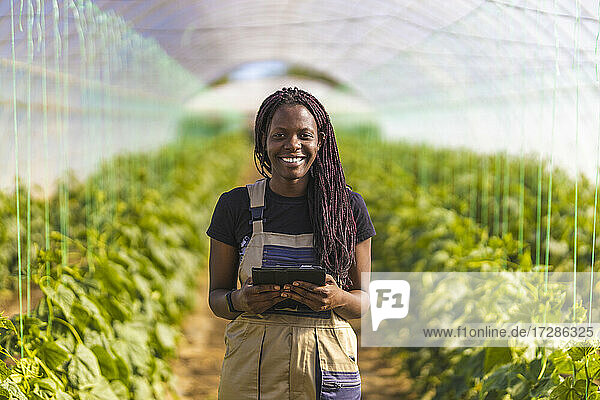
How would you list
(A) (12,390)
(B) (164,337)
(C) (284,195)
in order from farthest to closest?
(B) (164,337), (A) (12,390), (C) (284,195)

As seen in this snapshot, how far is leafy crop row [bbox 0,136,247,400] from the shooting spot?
2.88 m

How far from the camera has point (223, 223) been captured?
83.1 inches

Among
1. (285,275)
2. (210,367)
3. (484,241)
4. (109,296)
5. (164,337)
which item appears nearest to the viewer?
(285,275)

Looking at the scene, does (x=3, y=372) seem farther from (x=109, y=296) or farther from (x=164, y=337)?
(x=164, y=337)

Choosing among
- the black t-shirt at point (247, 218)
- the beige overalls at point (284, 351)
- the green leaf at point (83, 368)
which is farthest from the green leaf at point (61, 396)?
the black t-shirt at point (247, 218)

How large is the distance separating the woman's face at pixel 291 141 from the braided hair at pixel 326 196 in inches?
1.6

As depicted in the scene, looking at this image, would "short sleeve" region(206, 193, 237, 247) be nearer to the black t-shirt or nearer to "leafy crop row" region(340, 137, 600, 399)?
the black t-shirt

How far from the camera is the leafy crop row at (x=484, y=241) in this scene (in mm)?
2961

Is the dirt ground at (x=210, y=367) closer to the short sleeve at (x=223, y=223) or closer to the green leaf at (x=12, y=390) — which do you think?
the green leaf at (x=12, y=390)

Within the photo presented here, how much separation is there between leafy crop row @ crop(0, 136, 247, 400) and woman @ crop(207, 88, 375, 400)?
3.28 ft

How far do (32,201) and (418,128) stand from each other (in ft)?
30.1
